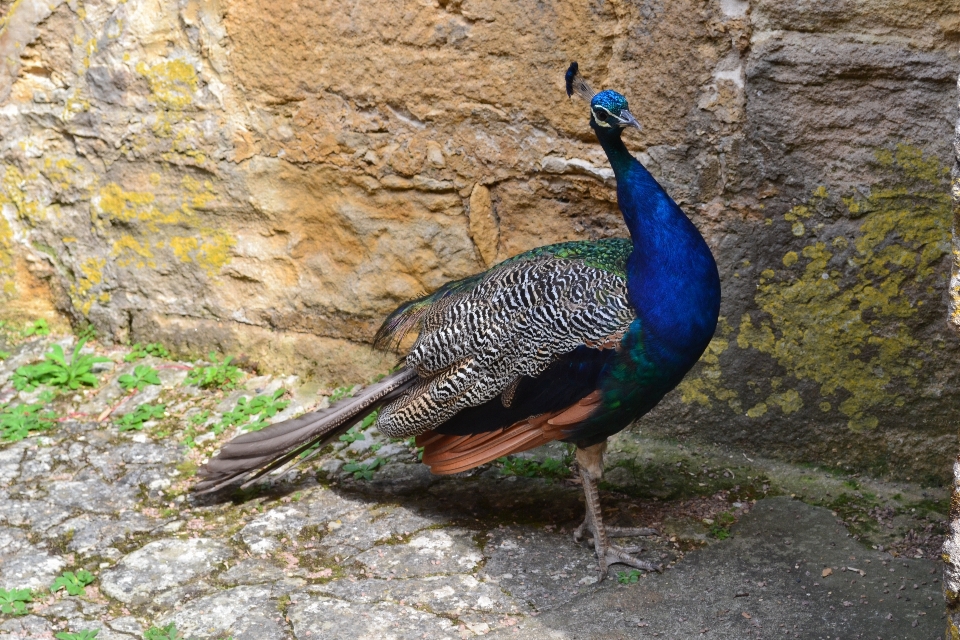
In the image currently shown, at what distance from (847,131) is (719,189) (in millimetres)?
439

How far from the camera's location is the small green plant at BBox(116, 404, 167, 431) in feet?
13.3

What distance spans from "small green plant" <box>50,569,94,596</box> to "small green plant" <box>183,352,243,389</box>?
120cm

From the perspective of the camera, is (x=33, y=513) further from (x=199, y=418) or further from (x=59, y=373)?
(x=59, y=373)

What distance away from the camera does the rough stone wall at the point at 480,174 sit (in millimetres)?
3295

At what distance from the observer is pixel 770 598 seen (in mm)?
2941

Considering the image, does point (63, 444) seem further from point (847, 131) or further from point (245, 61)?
point (847, 131)

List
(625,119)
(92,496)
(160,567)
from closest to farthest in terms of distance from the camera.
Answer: (625,119) → (160,567) → (92,496)

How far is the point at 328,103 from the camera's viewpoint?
3924 mm

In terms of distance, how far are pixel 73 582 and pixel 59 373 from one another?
142 cm

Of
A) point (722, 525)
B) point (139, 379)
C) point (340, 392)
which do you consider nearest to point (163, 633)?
point (340, 392)

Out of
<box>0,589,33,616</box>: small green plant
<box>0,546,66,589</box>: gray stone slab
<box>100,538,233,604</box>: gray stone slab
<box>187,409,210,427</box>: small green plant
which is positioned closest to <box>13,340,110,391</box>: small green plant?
<box>187,409,210,427</box>: small green plant

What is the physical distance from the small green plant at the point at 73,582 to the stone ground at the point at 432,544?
0.02 m

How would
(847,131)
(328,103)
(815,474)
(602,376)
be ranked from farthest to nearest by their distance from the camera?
1. (328,103)
2. (815,474)
3. (847,131)
4. (602,376)

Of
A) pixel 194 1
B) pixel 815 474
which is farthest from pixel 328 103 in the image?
pixel 815 474
